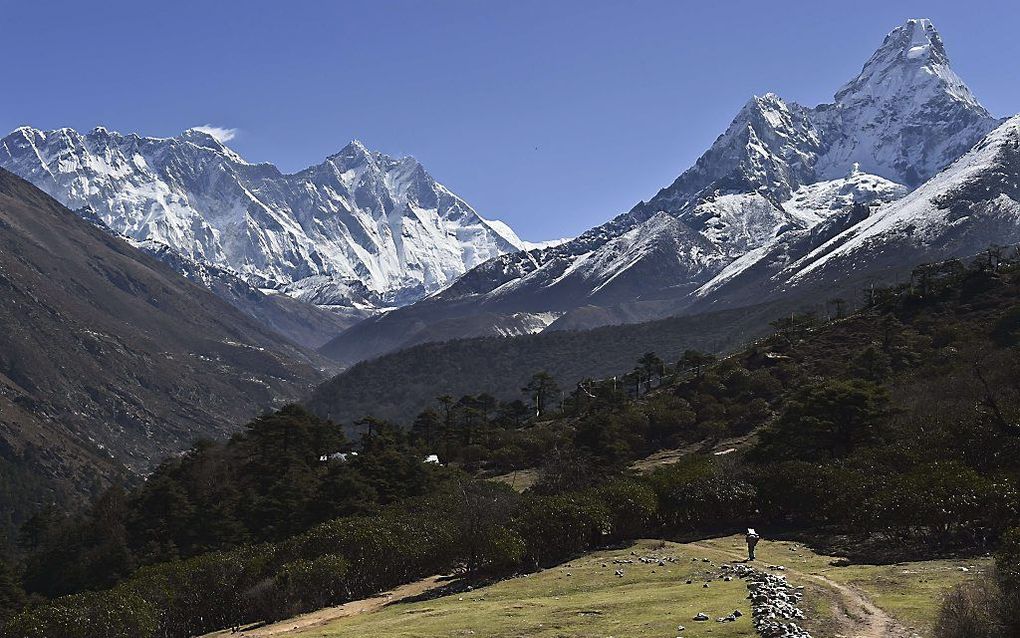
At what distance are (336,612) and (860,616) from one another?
39420 mm

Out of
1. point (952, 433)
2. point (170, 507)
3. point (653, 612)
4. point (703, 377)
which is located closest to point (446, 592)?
point (653, 612)

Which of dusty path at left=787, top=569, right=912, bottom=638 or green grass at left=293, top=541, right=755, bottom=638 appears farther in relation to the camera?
green grass at left=293, top=541, right=755, bottom=638

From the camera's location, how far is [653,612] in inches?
1741

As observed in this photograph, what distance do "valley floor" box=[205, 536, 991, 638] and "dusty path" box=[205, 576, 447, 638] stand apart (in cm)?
20

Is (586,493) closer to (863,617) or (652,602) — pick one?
(652,602)

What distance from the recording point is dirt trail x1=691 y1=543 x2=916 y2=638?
38.1m

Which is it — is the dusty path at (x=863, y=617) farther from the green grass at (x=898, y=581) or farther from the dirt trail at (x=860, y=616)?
the green grass at (x=898, y=581)

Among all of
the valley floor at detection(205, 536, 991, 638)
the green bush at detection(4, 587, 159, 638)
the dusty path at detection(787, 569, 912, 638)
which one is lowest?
the dusty path at detection(787, 569, 912, 638)

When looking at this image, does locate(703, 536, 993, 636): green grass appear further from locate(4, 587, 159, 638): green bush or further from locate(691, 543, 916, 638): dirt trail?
locate(4, 587, 159, 638): green bush

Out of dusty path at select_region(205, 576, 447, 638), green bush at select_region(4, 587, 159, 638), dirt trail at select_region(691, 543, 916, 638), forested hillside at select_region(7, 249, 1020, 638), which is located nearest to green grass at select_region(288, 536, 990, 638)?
dirt trail at select_region(691, 543, 916, 638)

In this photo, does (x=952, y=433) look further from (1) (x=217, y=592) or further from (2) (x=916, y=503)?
(1) (x=217, y=592)

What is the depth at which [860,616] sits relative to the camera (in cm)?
4097

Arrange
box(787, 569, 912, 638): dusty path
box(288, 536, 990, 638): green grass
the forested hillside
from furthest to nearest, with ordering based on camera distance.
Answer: the forested hillside < box(288, 536, 990, 638): green grass < box(787, 569, 912, 638): dusty path

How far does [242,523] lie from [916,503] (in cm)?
8787
